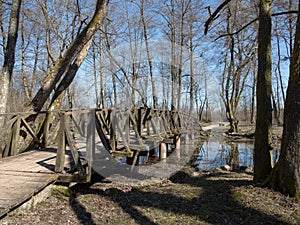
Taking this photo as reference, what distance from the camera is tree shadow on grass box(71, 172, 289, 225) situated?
3.40 metres

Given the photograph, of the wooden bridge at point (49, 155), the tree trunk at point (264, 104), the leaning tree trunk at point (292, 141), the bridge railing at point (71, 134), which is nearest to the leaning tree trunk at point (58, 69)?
the bridge railing at point (71, 134)

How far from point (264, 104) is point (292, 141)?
1084 millimetres

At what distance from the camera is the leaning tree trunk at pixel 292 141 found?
12.9 feet

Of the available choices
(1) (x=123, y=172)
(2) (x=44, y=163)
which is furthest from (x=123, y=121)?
(2) (x=44, y=163)

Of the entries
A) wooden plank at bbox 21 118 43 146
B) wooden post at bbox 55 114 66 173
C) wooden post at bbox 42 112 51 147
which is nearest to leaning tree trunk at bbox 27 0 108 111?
wooden post at bbox 42 112 51 147

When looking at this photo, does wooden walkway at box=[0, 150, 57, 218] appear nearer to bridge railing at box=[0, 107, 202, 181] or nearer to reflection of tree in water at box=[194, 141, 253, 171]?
bridge railing at box=[0, 107, 202, 181]

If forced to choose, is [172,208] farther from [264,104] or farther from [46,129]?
[46,129]

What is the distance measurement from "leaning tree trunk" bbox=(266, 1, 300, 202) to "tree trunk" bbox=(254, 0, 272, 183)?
60 cm

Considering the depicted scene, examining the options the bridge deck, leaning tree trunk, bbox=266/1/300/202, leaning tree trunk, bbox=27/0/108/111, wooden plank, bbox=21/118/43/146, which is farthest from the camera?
leaning tree trunk, bbox=27/0/108/111

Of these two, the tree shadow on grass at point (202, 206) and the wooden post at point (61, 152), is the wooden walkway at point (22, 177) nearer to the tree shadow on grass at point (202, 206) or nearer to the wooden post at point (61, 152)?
the wooden post at point (61, 152)

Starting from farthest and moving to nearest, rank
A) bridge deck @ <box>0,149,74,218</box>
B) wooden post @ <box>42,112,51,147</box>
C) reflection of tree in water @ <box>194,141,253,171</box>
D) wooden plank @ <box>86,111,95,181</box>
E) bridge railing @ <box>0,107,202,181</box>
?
reflection of tree in water @ <box>194,141,253,171</box>
wooden post @ <box>42,112,51,147</box>
wooden plank @ <box>86,111,95,181</box>
bridge railing @ <box>0,107,202,181</box>
bridge deck @ <box>0,149,74,218</box>

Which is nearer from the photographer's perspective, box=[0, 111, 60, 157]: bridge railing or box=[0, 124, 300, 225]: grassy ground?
box=[0, 124, 300, 225]: grassy ground

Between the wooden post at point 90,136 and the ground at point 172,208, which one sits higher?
the wooden post at point 90,136

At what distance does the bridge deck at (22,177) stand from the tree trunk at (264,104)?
3621 mm
